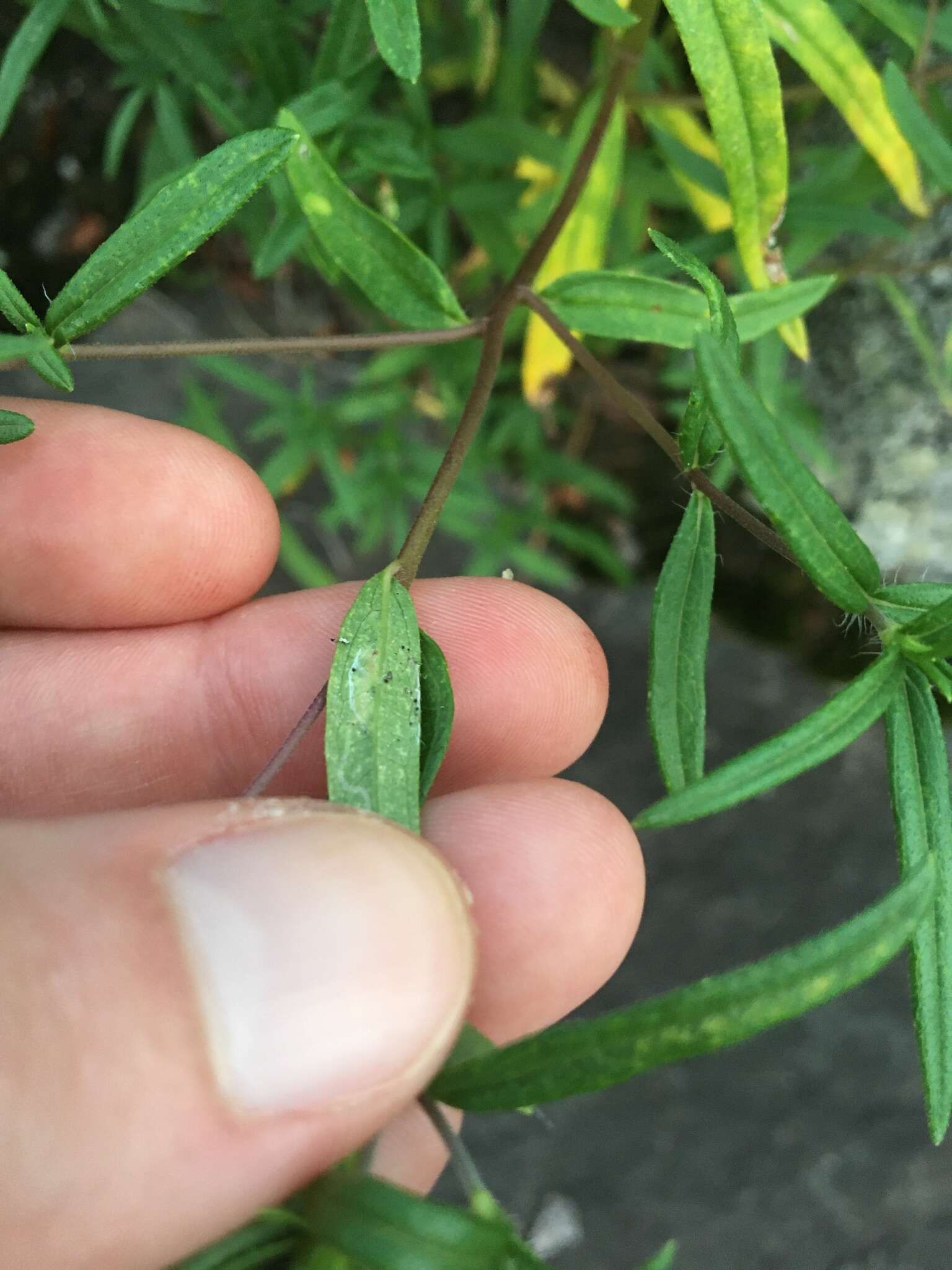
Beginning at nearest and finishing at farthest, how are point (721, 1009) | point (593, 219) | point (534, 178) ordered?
point (721, 1009) < point (593, 219) < point (534, 178)

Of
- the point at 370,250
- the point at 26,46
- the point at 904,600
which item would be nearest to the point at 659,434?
the point at 904,600

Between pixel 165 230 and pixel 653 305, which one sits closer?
pixel 165 230

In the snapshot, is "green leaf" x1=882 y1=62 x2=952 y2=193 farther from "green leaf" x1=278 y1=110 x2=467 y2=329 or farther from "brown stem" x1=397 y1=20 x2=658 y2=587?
"green leaf" x1=278 y1=110 x2=467 y2=329

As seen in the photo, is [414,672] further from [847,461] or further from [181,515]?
[847,461]

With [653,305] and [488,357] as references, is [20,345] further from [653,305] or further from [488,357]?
[653,305]

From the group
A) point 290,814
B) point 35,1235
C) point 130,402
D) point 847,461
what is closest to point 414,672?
point 290,814

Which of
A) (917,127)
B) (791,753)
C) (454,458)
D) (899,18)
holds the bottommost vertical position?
(791,753)

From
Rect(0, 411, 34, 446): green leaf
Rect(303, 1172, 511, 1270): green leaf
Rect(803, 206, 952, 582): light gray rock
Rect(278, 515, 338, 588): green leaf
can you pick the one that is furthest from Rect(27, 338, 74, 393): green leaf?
Rect(803, 206, 952, 582): light gray rock
